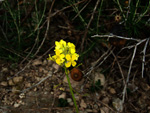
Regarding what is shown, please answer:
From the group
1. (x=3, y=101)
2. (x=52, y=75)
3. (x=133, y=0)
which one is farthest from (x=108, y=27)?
(x=3, y=101)

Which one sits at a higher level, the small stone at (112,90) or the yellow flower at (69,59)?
the yellow flower at (69,59)

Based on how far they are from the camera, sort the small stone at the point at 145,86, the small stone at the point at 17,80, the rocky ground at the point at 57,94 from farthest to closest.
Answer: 1. the small stone at the point at 145,86
2. the small stone at the point at 17,80
3. the rocky ground at the point at 57,94

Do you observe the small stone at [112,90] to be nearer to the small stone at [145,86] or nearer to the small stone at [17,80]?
the small stone at [145,86]

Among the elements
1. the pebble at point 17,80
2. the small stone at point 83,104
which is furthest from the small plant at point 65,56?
the pebble at point 17,80

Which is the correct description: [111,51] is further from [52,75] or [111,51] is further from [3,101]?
[3,101]

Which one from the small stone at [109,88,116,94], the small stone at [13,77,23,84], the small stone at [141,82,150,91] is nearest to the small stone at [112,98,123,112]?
the small stone at [109,88,116,94]

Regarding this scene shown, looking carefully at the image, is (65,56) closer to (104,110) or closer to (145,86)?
(104,110)

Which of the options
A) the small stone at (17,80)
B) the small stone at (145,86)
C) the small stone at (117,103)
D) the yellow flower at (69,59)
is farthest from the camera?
the small stone at (145,86)

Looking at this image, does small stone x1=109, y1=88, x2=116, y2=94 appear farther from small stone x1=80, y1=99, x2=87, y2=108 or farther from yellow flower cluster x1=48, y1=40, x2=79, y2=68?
yellow flower cluster x1=48, y1=40, x2=79, y2=68
